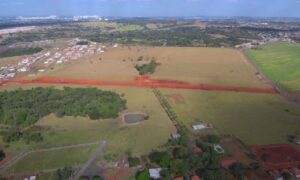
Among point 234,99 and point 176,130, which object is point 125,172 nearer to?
point 176,130

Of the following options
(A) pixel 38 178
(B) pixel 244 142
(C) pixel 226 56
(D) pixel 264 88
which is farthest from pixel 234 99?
(C) pixel 226 56

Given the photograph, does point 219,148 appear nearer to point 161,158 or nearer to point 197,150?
point 197,150

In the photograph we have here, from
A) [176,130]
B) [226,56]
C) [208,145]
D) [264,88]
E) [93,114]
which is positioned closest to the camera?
[208,145]

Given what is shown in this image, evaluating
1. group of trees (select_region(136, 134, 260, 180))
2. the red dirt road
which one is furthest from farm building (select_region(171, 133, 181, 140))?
the red dirt road

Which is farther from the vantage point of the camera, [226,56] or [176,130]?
[226,56]

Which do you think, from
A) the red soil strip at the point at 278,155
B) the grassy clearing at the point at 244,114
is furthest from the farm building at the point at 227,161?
the grassy clearing at the point at 244,114
